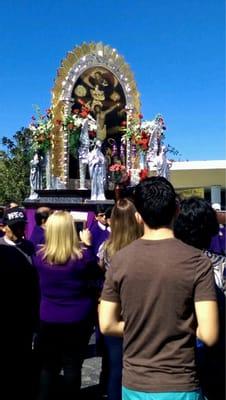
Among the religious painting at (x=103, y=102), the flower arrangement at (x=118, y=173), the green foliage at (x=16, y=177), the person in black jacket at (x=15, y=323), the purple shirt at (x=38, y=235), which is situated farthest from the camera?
the green foliage at (x=16, y=177)

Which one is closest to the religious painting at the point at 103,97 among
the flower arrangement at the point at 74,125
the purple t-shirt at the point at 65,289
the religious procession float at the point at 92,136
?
the religious procession float at the point at 92,136

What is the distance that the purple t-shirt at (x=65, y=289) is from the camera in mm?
3492

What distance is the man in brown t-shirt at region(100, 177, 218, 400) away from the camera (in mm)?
2014

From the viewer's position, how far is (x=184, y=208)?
2.65 m

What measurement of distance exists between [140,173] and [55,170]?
2661 mm

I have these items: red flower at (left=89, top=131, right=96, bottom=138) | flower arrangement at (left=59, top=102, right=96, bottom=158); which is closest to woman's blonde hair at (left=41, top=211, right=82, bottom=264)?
flower arrangement at (left=59, top=102, right=96, bottom=158)

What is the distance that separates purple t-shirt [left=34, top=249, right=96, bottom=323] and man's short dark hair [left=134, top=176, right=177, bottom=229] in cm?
140

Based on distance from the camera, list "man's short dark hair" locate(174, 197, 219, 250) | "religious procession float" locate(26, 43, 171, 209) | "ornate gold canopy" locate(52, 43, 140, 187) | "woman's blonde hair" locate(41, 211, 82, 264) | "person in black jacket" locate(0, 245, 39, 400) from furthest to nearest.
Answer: "ornate gold canopy" locate(52, 43, 140, 187) < "religious procession float" locate(26, 43, 171, 209) < "woman's blonde hair" locate(41, 211, 82, 264) < "man's short dark hair" locate(174, 197, 219, 250) < "person in black jacket" locate(0, 245, 39, 400)

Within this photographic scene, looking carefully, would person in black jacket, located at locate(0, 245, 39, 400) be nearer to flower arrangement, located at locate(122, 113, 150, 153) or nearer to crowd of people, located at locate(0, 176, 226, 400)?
crowd of people, located at locate(0, 176, 226, 400)

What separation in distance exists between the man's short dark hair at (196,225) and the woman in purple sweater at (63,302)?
43.9 inches

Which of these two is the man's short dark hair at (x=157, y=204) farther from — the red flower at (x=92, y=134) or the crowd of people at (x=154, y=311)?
the red flower at (x=92, y=134)

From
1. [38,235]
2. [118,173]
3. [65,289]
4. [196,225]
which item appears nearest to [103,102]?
[118,173]

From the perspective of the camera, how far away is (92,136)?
622 inches

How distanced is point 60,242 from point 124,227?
1.47 ft
